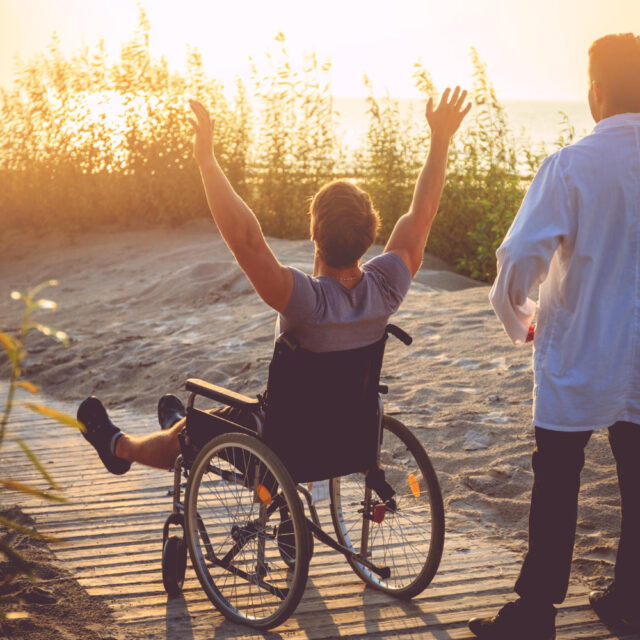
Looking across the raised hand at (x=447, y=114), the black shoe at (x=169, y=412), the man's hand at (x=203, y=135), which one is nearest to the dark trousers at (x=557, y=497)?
the raised hand at (x=447, y=114)

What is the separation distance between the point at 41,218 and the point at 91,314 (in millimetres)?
4506

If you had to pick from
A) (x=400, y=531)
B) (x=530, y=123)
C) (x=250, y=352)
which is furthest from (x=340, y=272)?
(x=530, y=123)

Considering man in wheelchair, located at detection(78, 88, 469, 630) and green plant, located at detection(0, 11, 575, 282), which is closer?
man in wheelchair, located at detection(78, 88, 469, 630)

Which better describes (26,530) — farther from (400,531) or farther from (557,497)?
(400,531)

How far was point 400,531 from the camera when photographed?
12.4ft

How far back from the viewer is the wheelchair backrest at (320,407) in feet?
10.4

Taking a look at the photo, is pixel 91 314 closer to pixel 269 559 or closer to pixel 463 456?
pixel 463 456

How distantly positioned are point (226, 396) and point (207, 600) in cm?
80

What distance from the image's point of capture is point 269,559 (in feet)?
13.1

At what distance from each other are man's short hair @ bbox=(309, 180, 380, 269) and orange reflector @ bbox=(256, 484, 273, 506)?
28.8 inches

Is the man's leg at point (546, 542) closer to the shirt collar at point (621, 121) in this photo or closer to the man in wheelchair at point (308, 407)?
the man in wheelchair at point (308, 407)

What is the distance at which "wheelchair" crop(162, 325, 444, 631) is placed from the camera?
3.18 m

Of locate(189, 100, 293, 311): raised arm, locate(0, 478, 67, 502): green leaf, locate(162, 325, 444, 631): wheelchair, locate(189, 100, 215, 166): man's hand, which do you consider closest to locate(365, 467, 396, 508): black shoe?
locate(162, 325, 444, 631): wheelchair

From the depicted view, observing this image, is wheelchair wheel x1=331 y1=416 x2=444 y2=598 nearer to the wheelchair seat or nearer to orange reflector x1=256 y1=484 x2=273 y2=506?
the wheelchair seat
